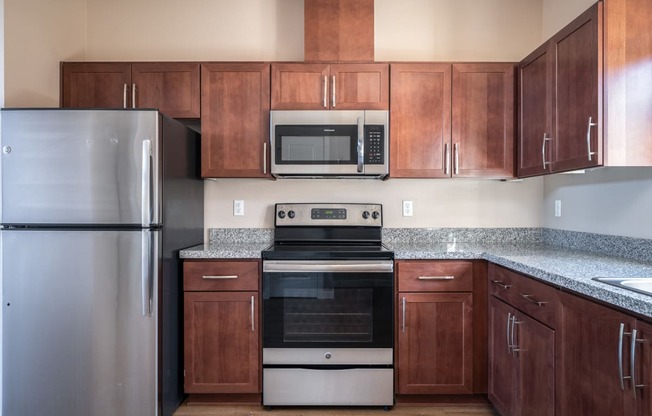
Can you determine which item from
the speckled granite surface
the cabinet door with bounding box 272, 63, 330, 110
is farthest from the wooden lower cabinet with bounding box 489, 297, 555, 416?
the cabinet door with bounding box 272, 63, 330, 110

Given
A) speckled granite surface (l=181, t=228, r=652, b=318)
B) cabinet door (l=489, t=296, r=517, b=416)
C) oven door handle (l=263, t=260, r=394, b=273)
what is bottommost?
cabinet door (l=489, t=296, r=517, b=416)

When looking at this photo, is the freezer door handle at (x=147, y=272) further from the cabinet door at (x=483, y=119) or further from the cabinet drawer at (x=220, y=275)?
the cabinet door at (x=483, y=119)

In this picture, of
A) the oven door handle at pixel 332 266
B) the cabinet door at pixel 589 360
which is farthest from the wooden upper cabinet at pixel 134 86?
the cabinet door at pixel 589 360

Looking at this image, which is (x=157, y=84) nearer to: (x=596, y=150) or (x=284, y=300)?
(x=284, y=300)

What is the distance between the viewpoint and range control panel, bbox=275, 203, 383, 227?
8.68 ft

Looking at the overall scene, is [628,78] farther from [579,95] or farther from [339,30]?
[339,30]

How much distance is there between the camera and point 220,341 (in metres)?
2.18

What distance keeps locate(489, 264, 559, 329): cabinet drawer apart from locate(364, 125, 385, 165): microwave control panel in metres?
0.91

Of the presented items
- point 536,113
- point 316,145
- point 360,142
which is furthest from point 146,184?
point 536,113

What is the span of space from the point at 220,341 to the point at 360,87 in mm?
1752

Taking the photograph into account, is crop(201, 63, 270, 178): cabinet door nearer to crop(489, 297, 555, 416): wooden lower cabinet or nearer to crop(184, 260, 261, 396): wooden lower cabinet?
crop(184, 260, 261, 396): wooden lower cabinet

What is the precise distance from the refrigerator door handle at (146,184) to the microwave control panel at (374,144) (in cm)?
123

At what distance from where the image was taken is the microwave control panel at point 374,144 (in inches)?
93.6

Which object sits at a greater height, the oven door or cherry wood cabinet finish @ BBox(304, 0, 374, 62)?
cherry wood cabinet finish @ BBox(304, 0, 374, 62)
